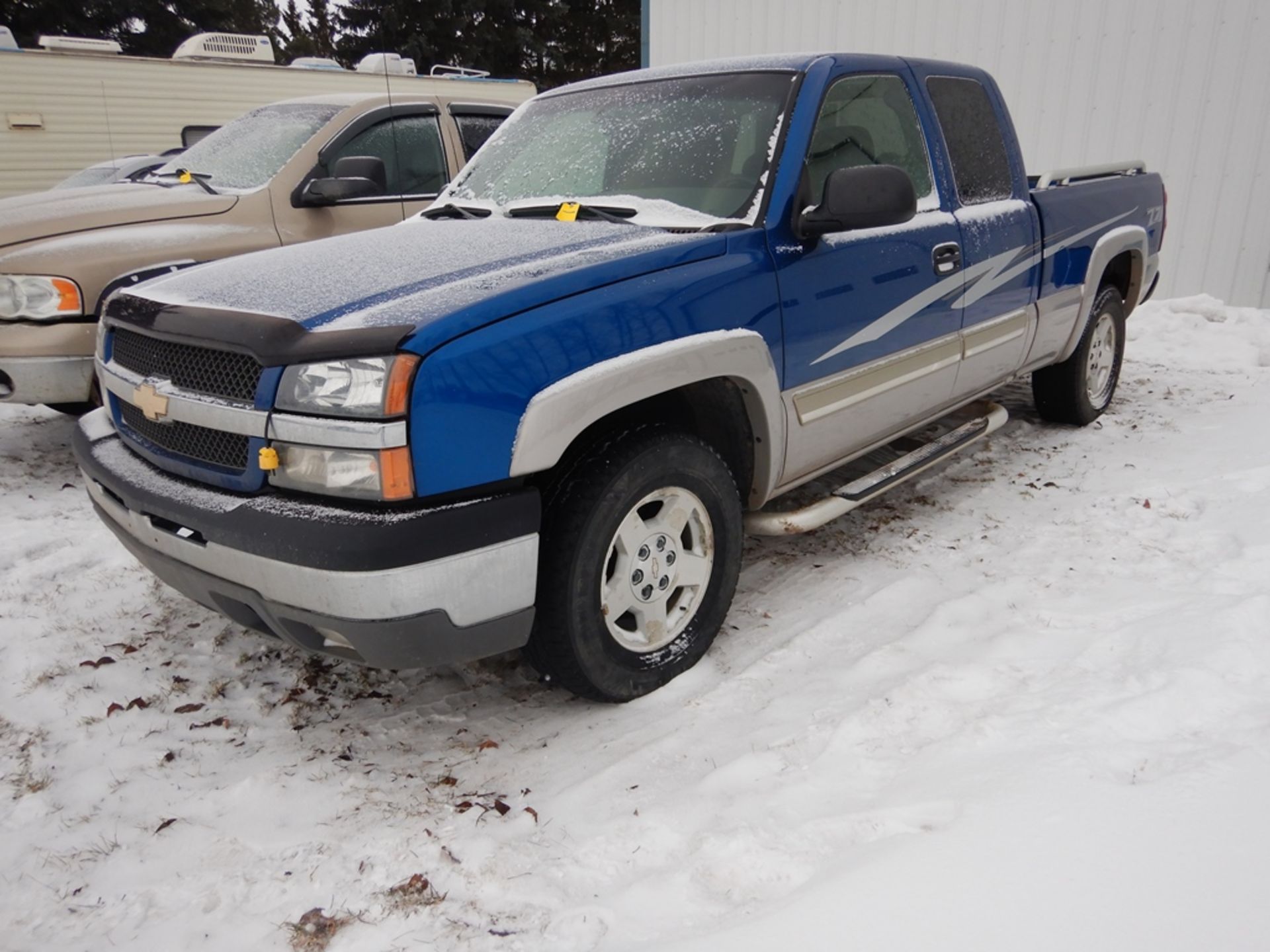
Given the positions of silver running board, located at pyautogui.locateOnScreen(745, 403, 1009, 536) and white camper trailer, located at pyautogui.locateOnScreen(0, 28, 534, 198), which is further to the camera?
white camper trailer, located at pyautogui.locateOnScreen(0, 28, 534, 198)

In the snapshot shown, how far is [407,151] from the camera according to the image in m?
5.46

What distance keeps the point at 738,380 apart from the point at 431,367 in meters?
1.06

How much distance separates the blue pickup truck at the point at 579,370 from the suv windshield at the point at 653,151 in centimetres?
1

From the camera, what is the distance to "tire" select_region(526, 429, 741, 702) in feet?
7.66

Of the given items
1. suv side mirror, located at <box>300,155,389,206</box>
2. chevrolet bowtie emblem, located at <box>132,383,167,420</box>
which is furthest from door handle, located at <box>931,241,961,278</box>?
suv side mirror, located at <box>300,155,389,206</box>

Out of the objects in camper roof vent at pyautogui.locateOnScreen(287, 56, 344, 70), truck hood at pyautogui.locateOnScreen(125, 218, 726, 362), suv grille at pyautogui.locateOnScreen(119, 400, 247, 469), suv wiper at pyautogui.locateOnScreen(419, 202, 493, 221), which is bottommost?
suv grille at pyautogui.locateOnScreen(119, 400, 247, 469)

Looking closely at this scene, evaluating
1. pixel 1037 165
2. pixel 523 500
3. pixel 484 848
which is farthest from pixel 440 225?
pixel 1037 165

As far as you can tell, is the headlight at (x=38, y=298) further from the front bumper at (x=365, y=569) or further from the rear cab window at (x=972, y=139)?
the rear cab window at (x=972, y=139)

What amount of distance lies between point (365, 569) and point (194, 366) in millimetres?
822

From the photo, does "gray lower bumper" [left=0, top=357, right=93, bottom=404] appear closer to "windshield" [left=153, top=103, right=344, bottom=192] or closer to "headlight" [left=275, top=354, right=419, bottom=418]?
"windshield" [left=153, top=103, right=344, bottom=192]

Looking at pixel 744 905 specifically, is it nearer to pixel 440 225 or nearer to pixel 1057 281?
pixel 440 225

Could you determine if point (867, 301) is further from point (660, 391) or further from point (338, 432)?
point (338, 432)

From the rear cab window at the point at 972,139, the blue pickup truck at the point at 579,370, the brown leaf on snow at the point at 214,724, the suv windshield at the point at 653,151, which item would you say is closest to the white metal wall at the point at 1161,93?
the rear cab window at the point at 972,139

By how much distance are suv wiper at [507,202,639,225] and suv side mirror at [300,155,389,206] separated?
5.46 feet
